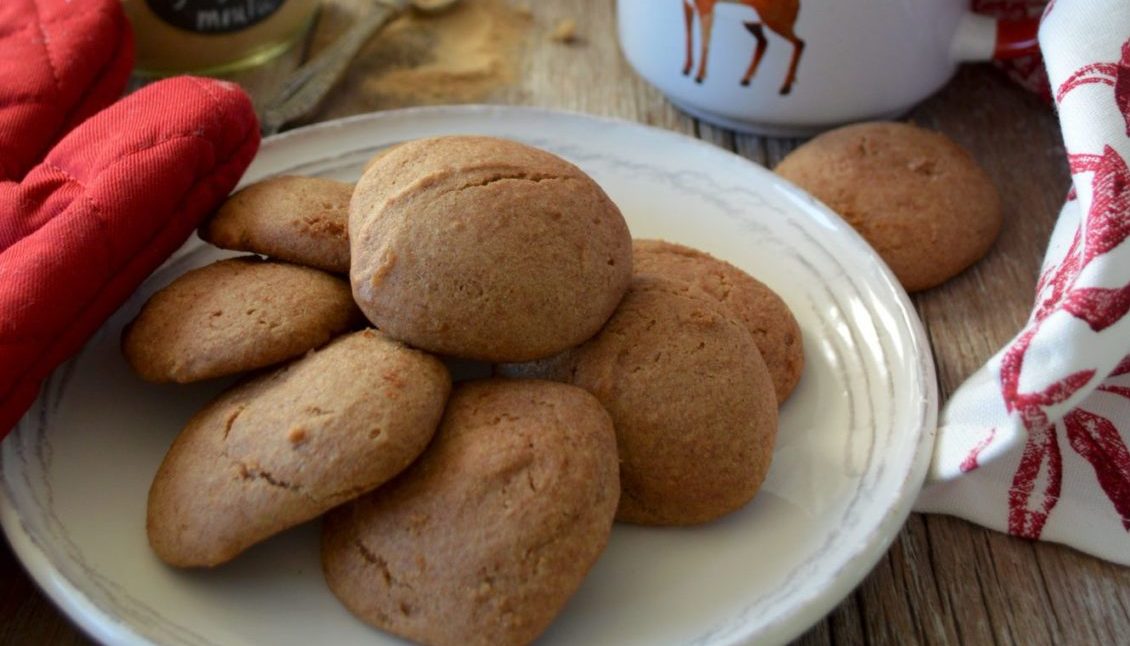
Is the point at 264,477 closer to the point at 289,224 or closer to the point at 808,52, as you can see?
the point at 289,224

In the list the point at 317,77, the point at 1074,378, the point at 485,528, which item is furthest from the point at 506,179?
the point at 317,77

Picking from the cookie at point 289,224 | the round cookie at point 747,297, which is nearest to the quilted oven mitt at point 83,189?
the cookie at point 289,224

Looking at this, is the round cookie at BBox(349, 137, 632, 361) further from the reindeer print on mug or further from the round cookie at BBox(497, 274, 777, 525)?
the reindeer print on mug

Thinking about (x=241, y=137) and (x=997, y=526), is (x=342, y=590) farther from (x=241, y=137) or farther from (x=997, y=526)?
(x=997, y=526)

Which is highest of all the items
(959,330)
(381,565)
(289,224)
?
(289,224)

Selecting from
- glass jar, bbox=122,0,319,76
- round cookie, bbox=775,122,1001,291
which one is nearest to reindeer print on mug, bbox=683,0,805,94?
round cookie, bbox=775,122,1001,291

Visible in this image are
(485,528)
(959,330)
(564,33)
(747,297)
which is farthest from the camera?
(564,33)

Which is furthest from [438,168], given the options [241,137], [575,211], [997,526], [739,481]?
[997,526]

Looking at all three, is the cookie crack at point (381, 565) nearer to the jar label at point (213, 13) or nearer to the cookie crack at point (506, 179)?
the cookie crack at point (506, 179)
